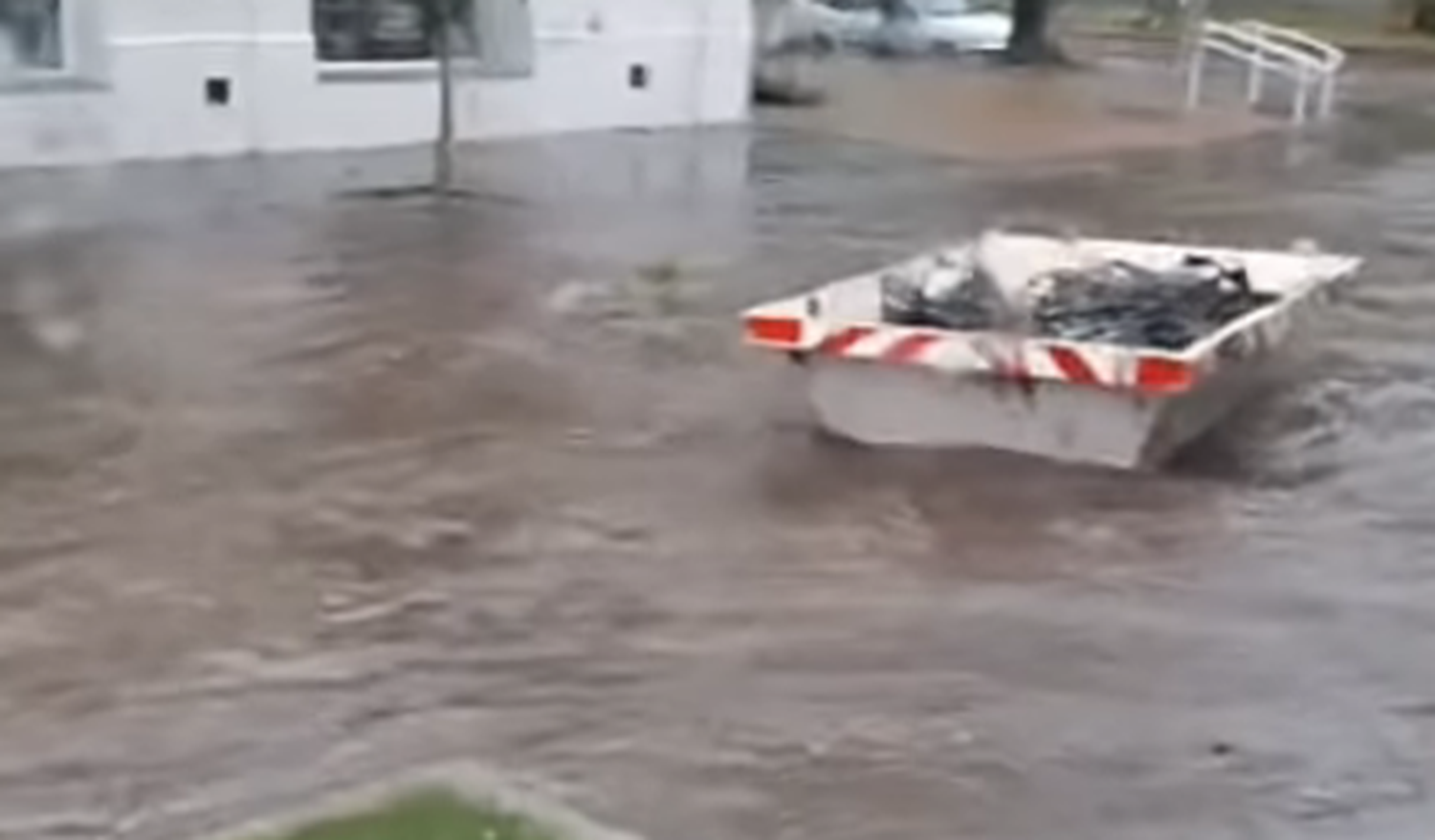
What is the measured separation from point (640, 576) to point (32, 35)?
577 inches

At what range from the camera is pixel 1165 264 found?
15273 millimetres

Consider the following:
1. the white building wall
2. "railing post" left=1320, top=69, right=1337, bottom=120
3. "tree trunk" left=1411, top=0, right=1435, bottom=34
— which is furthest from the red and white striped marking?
"tree trunk" left=1411, top=0, right=1435, bottom=34

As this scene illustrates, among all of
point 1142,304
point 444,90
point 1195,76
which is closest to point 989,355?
point 1142,304

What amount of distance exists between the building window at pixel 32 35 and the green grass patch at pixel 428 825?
1757 cm

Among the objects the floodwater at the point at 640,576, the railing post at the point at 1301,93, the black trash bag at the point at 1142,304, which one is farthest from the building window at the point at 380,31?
the black trash bag at the point at 1142,304

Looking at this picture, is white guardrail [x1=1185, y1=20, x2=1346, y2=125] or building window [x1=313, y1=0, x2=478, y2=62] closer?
building window [x1=313, y1=0, x2=478, y2=62]

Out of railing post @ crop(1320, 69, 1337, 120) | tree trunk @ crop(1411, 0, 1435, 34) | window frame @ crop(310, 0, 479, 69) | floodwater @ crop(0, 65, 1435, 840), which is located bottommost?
tree trunk @ crop(1411, 0, 1435, 34)

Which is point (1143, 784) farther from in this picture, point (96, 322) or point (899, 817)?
point (96, 322)

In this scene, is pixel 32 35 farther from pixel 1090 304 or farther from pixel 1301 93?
pixel 1301 93

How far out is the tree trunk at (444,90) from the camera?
967 inches

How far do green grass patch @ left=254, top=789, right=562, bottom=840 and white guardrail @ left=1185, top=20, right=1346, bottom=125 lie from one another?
26.8 m

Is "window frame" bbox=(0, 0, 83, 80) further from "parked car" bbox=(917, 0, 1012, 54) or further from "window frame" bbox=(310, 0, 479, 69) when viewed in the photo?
"parked car" bbox=(917, 0, 1012, 54)

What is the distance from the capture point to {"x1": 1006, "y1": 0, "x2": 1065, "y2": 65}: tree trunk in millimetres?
39469

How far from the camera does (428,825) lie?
23.0 ft
